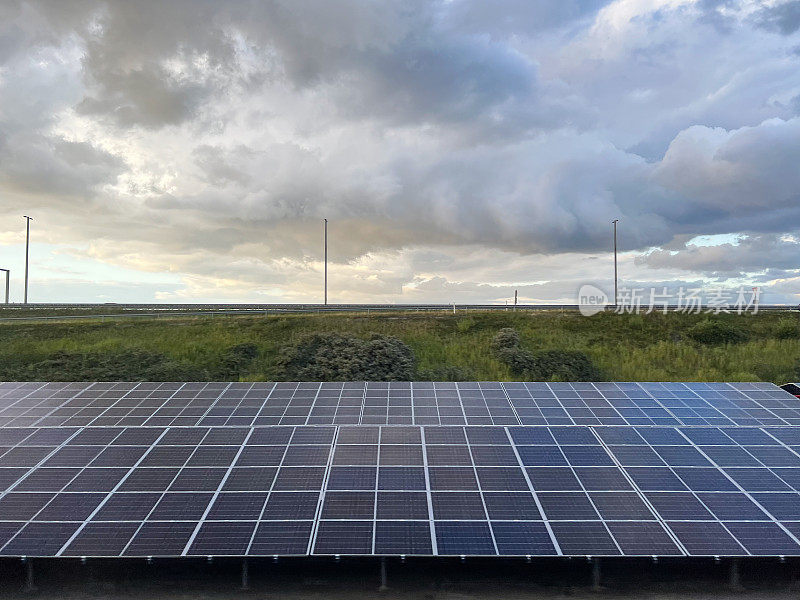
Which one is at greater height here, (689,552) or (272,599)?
(689,552)

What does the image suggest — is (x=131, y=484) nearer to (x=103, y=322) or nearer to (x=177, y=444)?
(x=177, y=444)

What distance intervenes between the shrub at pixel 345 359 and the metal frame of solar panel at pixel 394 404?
1852 cm

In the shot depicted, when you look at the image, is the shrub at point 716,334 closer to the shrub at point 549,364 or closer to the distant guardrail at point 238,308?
the distant guardrail at point 238,308

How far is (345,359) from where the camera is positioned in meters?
44.2

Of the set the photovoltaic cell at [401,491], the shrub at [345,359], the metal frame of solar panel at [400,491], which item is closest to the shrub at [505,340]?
the shrub at [345,359]

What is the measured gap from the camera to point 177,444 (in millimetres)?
19156

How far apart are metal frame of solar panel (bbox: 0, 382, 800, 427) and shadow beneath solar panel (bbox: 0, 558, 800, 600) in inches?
221

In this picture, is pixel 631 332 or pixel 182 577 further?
pixel 631 332

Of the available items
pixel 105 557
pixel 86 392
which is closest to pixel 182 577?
pixel 105 557

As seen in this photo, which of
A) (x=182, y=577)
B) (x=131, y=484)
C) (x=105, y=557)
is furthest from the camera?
(x=131, y=484)

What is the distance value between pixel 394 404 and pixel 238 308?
51.6 meters

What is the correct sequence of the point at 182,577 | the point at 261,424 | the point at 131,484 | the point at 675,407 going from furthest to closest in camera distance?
the point at 675,407, the point at 261,424, the point at 131,484, the point at 182,577

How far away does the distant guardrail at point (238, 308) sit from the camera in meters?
61.1

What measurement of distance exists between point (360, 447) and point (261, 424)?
161 inches
